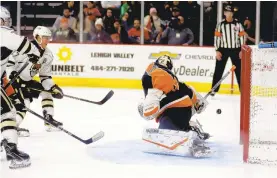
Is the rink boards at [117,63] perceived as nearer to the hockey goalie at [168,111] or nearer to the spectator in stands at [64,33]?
the spectator in stands at [64,33]

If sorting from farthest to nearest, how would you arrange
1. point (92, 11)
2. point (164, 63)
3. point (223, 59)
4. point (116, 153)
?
point (92, 11)
point (223, 59)
point (116, 153)
point (164, 63)

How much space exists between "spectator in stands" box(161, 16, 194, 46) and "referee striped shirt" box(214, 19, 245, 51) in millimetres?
994

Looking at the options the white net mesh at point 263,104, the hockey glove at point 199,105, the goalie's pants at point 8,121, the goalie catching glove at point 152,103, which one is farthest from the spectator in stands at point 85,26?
the goalie's pants at point 8,121

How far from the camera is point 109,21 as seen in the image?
945 cm

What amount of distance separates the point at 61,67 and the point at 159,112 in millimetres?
4997

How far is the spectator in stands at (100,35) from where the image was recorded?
30.7 feet

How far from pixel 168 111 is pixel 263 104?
938 mm

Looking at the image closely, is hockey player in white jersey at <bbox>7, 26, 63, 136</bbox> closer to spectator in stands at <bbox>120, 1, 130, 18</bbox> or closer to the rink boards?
the rink boards

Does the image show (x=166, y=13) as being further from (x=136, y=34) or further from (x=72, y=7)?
(x=72, y=7)

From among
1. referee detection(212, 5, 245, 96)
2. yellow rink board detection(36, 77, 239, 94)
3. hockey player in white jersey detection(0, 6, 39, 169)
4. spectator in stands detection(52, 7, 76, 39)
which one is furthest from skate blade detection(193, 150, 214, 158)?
spectator in stands detection(52, 7, 76, 39)

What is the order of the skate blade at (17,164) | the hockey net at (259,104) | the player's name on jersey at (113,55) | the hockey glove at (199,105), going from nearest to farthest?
the skate blade at (17,164)
the hockey net at (259,104)
the hockey glove at (199,105)
the player's name on jersey at (113,55)

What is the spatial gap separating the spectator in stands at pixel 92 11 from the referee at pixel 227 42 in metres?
2.21

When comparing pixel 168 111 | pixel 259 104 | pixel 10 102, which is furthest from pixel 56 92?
pixel 259 104

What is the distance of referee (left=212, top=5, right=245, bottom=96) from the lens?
315 inches
